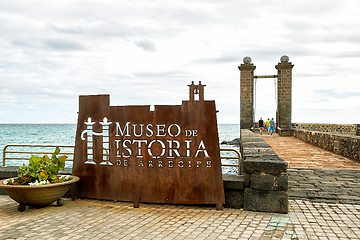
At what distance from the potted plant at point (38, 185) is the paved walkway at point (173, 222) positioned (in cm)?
19

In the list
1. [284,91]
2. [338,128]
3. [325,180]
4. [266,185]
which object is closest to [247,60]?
[284,91]

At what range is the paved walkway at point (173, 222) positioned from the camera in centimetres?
454

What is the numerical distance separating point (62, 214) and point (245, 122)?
23256 mm

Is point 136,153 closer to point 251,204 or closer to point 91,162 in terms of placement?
point 91,162

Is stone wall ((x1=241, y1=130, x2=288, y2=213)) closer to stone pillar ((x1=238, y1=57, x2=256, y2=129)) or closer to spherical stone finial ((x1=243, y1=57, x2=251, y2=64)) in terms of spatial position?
stone pillar ((x1=238, y1=57, x2=256, y2=129))

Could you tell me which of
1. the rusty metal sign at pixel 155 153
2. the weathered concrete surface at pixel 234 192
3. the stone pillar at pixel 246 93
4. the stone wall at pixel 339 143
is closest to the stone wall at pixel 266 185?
the weathered concrete surface at pixel 234 192

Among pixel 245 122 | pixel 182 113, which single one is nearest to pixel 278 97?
pixel 245 122

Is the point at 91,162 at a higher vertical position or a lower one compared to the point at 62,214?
higher

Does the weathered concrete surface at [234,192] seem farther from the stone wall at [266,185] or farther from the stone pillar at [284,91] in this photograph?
the stone pillar at [284,91]

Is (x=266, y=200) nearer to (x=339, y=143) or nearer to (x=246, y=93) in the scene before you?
(x=339, y=143)

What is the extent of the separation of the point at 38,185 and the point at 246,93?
23632 mm

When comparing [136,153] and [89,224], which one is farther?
[136,153]

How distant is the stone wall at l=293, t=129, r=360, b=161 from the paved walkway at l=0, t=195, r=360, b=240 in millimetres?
6406

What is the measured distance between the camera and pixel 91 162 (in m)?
6.38
